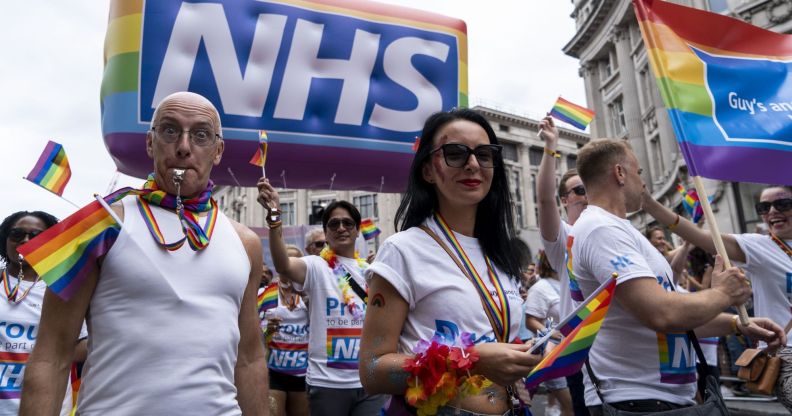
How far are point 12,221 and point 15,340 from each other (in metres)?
0.84

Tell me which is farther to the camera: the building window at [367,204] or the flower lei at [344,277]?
the building window at [367,204]

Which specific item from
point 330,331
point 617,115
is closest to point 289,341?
point 330,331

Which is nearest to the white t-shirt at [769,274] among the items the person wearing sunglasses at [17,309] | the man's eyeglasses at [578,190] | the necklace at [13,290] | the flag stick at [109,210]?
the man's eyeglasses at [578,190]

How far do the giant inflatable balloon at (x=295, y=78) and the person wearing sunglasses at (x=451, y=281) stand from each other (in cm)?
479

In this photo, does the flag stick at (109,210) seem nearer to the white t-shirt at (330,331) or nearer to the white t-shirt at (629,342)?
the white t-shirt at (629,342)

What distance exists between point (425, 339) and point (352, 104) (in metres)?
5.52

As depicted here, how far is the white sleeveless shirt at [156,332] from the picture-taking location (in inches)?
63.6

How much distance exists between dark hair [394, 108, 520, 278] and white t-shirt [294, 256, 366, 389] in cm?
211

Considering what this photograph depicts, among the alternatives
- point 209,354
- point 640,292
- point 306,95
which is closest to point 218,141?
point 209,354

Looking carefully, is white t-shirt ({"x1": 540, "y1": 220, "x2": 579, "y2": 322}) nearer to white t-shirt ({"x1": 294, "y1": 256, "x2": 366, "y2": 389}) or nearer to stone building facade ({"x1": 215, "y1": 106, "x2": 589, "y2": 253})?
white t-shirt ({"x1": 294, "y1": 256, "x2": 366, "y2": 389})

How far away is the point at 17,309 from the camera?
10.8 ft

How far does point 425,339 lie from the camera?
5.83ft

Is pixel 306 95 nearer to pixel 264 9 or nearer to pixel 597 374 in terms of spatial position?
pixel 264 9

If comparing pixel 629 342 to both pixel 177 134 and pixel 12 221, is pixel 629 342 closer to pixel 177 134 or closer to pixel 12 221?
pixel 177 134
